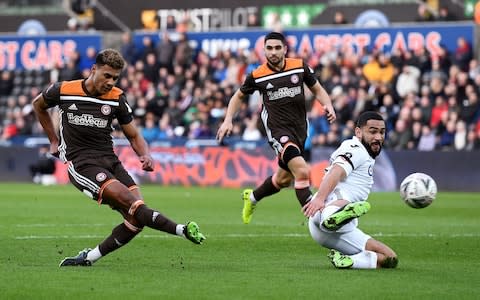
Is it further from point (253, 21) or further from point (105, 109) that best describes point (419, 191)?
point (253, 21)

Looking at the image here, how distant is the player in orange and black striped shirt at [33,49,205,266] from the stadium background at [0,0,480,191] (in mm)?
16758

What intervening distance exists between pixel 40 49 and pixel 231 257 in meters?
26.9

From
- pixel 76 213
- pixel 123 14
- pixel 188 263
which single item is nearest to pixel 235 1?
pixel 123 14

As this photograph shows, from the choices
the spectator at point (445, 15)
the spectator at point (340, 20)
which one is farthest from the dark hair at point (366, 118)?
the spectator at point (340, 20)

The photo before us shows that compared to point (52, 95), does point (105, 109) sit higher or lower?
lower

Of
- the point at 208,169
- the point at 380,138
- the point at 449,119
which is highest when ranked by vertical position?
the point at 380,138

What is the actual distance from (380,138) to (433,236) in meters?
4.40

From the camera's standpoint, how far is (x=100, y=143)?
37.5 ft

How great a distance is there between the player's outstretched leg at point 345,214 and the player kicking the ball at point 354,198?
0.73 feet

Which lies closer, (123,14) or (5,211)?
(5,211)

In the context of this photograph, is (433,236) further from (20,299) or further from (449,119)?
(449,119)

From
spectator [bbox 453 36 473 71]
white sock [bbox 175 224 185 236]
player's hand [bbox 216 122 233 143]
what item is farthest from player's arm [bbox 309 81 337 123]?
spectator [bbox 453 36 473 71]

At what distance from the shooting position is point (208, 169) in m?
30.2

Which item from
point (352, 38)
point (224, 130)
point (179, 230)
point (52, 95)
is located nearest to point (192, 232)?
point (179, 230)
